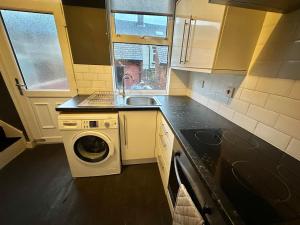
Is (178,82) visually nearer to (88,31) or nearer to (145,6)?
(145,6)

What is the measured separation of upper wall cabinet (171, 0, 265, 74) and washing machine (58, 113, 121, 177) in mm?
1044

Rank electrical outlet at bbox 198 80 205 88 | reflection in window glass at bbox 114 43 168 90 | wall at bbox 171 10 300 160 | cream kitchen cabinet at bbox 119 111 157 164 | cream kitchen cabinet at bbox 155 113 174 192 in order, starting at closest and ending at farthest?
wall at bbox 171 10 300 160 < cream kitchen cabinet at bbox 155 113 174 192 < cream kitchen cabinet at bbox 119 111 157 164 < electrical outlet at bbox 198 80 205 88 < reflection in window glass at bbox 114 43 168 90

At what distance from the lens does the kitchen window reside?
1.78 metres

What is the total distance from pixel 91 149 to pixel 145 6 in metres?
1.98

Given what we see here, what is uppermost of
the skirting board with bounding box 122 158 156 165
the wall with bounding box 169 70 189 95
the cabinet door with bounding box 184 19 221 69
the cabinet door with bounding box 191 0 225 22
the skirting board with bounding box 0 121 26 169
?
the cabinet door with bounding box 191 0 225 22

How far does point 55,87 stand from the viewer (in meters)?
2.04

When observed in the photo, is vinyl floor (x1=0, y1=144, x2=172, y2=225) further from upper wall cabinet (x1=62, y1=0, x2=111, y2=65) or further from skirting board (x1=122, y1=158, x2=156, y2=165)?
upper wall cabinet (x1=62, y1=0, x2=111, y2=65)

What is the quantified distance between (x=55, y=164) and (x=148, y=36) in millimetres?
2255

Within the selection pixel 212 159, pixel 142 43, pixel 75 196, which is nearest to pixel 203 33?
pixel 212 159

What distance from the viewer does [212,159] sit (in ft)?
2.45

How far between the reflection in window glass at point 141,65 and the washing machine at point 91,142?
0.87 m

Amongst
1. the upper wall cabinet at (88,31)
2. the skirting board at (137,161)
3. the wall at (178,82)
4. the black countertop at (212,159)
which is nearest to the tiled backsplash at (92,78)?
the upper wall cabinet at (88,31)

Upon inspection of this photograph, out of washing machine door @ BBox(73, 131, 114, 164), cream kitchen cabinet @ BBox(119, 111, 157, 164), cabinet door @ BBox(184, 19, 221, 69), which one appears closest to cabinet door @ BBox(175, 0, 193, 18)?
cabinet door @ BBox(184, 19, 221, 69)

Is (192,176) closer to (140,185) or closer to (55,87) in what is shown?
(140,185)
